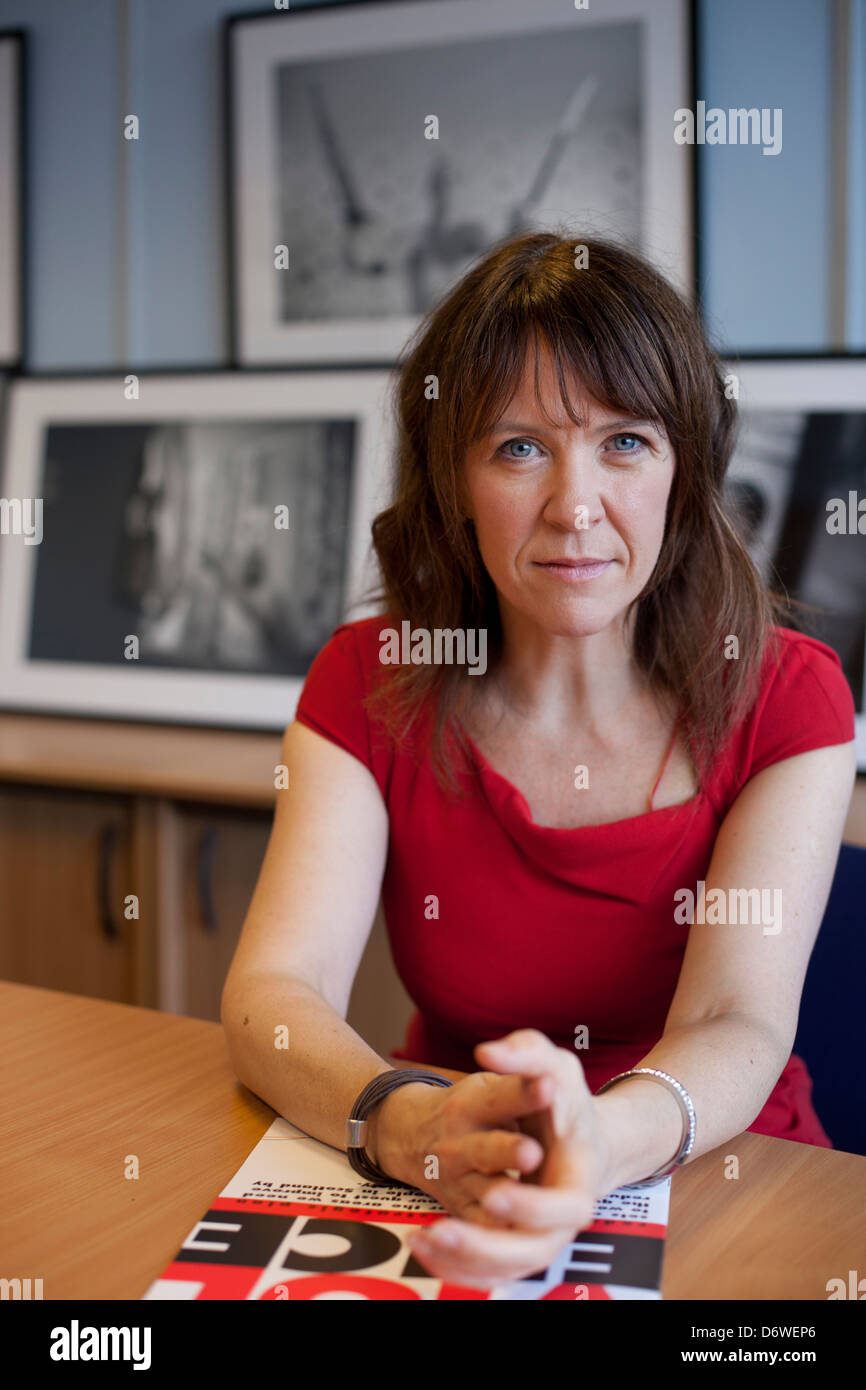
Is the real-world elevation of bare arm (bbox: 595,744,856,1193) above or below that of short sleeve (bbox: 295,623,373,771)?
below

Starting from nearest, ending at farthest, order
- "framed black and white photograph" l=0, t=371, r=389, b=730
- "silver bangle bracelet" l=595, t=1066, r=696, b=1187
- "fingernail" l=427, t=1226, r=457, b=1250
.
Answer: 1. "fingernail" l=427, t=1226, r=457, b=1250
2. "silver bangle bracelet" l=595, t=1066, r=696, b=1187
3. "framed black and white photograph" l=0, t=371, r=389, b=730

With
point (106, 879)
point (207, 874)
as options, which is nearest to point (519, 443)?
point (207, 874)

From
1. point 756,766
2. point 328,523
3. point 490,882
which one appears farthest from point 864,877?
point 328,523

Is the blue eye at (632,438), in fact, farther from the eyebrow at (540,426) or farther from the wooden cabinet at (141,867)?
the wooden cabinet at (141,867)

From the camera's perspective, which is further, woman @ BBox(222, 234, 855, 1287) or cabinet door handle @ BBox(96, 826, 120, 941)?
cabinet door handle @ BBox(96, 826, 120, 941)

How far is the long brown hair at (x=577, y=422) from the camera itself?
1156 millimetres

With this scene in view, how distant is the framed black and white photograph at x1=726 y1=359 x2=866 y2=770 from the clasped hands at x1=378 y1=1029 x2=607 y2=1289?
1313mm

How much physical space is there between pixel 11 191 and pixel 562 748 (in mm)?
2215

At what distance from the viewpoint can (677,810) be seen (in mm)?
1234

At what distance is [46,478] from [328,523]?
69 cm

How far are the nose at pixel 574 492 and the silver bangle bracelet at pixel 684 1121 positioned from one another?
498mm

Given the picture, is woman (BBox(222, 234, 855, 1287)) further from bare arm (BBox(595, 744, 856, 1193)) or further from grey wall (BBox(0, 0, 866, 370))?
grey wall (BBox(0, 0, 866, 370))

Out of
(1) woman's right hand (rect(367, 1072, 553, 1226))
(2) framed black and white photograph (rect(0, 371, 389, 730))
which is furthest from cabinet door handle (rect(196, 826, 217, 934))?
(1) woman's right hand (rect(367, 1072, 553, 1226))

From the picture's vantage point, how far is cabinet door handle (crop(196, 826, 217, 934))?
84.1 inches
